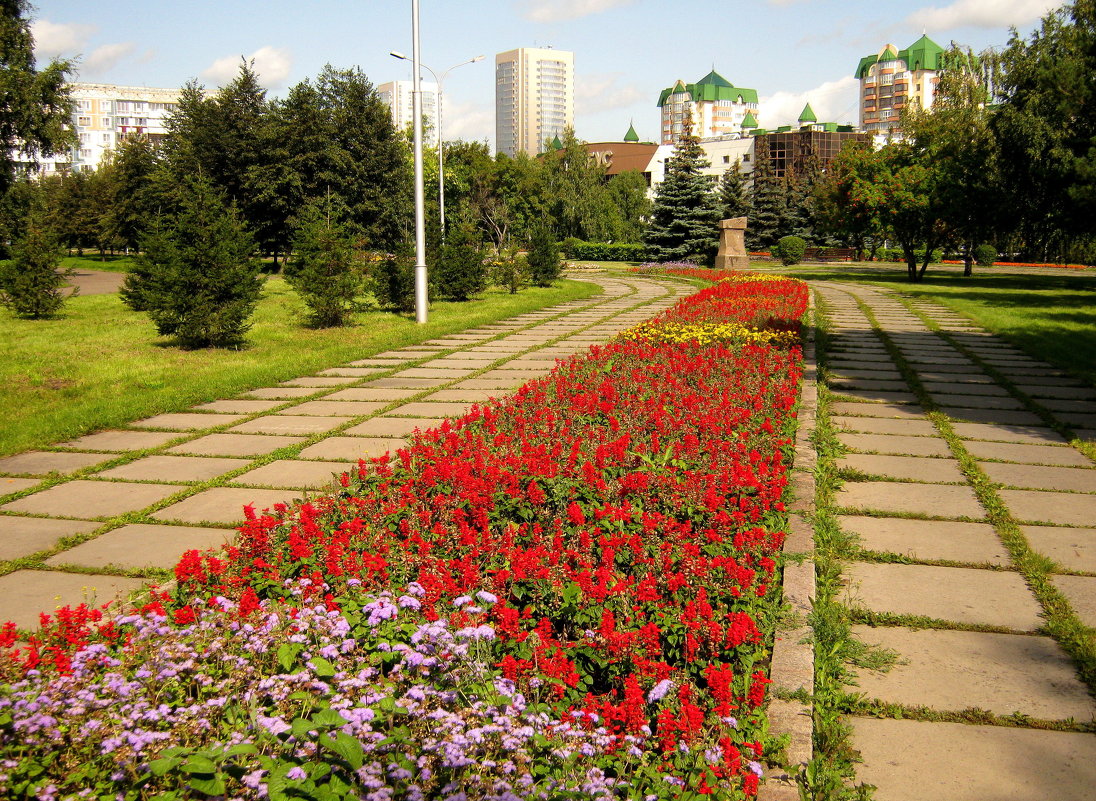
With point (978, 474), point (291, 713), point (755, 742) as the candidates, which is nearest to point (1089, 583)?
point (978, 474)

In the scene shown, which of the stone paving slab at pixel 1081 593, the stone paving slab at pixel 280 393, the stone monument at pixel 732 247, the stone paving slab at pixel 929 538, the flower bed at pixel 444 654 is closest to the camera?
the flower bed at pixel 444 654

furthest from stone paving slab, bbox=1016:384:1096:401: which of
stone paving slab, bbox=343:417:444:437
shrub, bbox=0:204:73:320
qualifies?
shrub, bbox=0:204:73:320

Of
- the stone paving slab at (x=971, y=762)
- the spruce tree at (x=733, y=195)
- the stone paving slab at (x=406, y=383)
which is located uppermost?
the spruce tree at (x=733, y=195)

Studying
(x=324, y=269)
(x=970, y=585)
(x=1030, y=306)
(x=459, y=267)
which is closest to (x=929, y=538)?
(x=970, y=585)

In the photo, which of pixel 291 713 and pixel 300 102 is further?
pixel 300 102

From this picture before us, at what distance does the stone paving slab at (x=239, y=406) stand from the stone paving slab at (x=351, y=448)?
153 centimetres

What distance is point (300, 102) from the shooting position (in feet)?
104

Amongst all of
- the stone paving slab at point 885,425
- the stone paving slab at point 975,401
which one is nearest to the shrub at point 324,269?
the stone paving slab at point 885,425

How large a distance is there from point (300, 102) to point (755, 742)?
33069mm

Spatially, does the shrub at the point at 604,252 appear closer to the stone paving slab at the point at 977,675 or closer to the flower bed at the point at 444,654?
the flower bed at the point at 444,654

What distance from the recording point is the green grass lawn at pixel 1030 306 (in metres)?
11.3

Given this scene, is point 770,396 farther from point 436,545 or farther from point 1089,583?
point 436,545

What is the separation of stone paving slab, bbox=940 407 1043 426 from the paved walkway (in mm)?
4067

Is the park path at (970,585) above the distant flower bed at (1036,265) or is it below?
below
